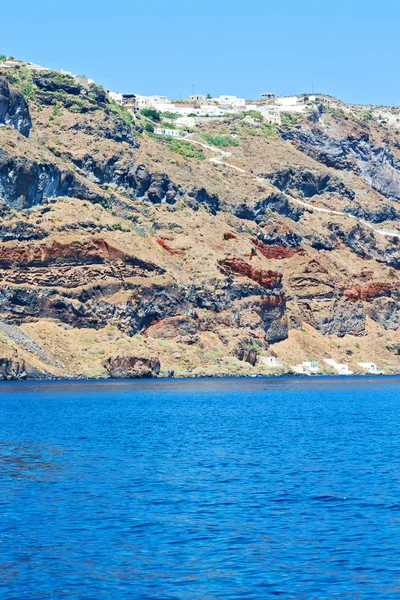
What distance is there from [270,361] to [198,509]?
148077 millimetres

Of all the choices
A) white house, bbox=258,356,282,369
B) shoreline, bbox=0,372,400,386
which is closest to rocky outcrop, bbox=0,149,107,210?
shoreline, bbox=0,372,400,386

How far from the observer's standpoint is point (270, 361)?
192000mm

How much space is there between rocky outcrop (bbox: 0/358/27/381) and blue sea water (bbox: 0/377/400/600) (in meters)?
60.4

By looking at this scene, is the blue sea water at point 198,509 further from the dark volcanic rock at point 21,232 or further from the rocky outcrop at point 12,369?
the dark volcanic rock at point 21,232

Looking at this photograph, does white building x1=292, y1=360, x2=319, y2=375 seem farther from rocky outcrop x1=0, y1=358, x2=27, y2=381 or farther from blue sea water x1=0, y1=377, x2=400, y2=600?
blue sea water x1=0, y1=377, x2=400, y2=600

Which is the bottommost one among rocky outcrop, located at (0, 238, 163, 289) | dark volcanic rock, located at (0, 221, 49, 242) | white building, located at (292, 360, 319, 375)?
white building, located at (292, 360, 319, 375)

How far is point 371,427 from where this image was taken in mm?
86062

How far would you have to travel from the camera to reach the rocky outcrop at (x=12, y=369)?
14899 centimetres

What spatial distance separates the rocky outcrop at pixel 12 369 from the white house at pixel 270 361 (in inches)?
2018

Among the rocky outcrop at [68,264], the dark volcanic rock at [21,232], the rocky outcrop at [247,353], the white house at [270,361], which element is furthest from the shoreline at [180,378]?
the dark volcanic rock at [21,232]

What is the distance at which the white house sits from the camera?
627 ft

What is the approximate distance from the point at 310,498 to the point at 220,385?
11292 cm

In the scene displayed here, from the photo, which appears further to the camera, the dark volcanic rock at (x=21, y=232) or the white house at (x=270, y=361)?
the white house at (x=270, y=361)

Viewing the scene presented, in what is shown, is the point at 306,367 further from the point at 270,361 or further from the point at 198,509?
the point at 198,509
